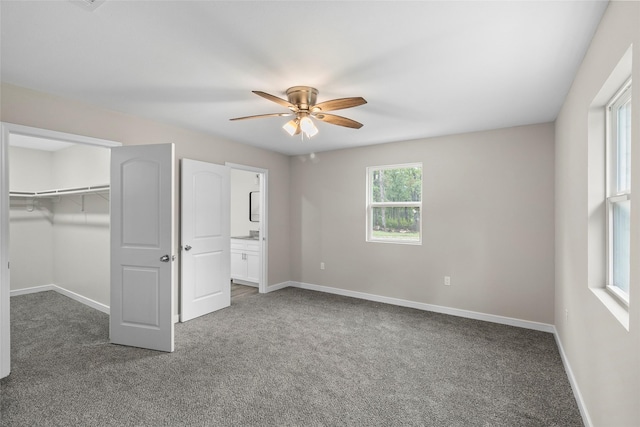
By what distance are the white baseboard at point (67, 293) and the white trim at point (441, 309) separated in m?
2.95

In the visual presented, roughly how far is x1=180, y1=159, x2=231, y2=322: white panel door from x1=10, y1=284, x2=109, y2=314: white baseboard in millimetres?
1258

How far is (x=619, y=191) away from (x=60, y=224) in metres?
6.89

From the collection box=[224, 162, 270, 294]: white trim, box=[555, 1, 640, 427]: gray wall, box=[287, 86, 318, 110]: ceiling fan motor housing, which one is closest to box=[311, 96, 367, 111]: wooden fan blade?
box=[287, 86, 318, 110]: ceiling fan motor housing

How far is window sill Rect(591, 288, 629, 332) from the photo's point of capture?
4.94 ft

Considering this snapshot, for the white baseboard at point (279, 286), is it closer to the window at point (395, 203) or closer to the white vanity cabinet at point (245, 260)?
the white vanity cabinet at point (245, 260)

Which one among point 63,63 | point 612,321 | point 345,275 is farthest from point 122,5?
point 345,275

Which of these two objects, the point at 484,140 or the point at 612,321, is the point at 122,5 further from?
the point at 484,140

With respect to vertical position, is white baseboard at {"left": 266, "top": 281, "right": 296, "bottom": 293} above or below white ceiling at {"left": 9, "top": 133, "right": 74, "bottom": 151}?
below

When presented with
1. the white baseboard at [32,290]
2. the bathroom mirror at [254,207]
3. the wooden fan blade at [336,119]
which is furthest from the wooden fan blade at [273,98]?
the white baseboard at [32,290]

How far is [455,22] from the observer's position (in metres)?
1.83

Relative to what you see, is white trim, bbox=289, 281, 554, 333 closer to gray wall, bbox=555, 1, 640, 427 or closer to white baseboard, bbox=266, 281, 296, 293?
white baseboard, bbox=266, 281, 296, 293

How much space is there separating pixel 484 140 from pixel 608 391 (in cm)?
313

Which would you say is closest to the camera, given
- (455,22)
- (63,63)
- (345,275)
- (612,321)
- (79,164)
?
(612,321)

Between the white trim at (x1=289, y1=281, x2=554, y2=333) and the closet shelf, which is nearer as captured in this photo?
the white trim at (x1=289, y1=281, x2=554, y2=333)
